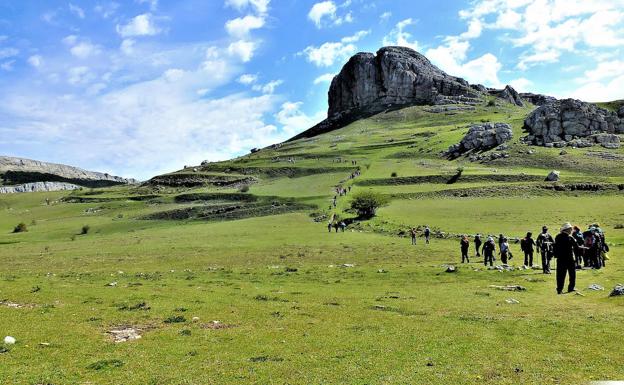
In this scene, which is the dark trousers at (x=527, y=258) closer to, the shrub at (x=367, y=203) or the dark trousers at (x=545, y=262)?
the dark trousers at (x=545, y=262)

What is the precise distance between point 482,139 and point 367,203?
228 ft

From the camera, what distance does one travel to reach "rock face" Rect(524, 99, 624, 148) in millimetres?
127250

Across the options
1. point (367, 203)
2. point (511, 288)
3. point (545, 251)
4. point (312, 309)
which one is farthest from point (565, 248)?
point (367, 203)

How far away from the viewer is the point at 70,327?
55.5ft

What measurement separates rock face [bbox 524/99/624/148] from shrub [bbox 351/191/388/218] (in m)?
72.0

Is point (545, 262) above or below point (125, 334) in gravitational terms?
below

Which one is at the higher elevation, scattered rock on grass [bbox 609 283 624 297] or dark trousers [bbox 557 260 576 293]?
dark trousers [bbox 557 260 576 293]

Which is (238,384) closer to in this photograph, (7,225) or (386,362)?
(386,362)

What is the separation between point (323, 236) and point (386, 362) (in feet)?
160

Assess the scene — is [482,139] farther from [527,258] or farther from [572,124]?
[527,258]

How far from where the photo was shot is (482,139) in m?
130

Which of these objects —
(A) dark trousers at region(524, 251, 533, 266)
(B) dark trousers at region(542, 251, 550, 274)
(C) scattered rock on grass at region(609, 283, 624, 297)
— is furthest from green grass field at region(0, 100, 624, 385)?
(A) dark trousers at region(524, 251, 533, 266)

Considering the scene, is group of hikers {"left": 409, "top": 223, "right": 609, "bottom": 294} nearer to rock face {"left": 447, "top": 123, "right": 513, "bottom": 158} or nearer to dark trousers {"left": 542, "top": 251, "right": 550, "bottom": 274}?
dark trousers {"left": 542, "top": 251, "right": 550, "bottom": 274}

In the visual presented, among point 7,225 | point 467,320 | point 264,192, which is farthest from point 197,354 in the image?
point 7,225
